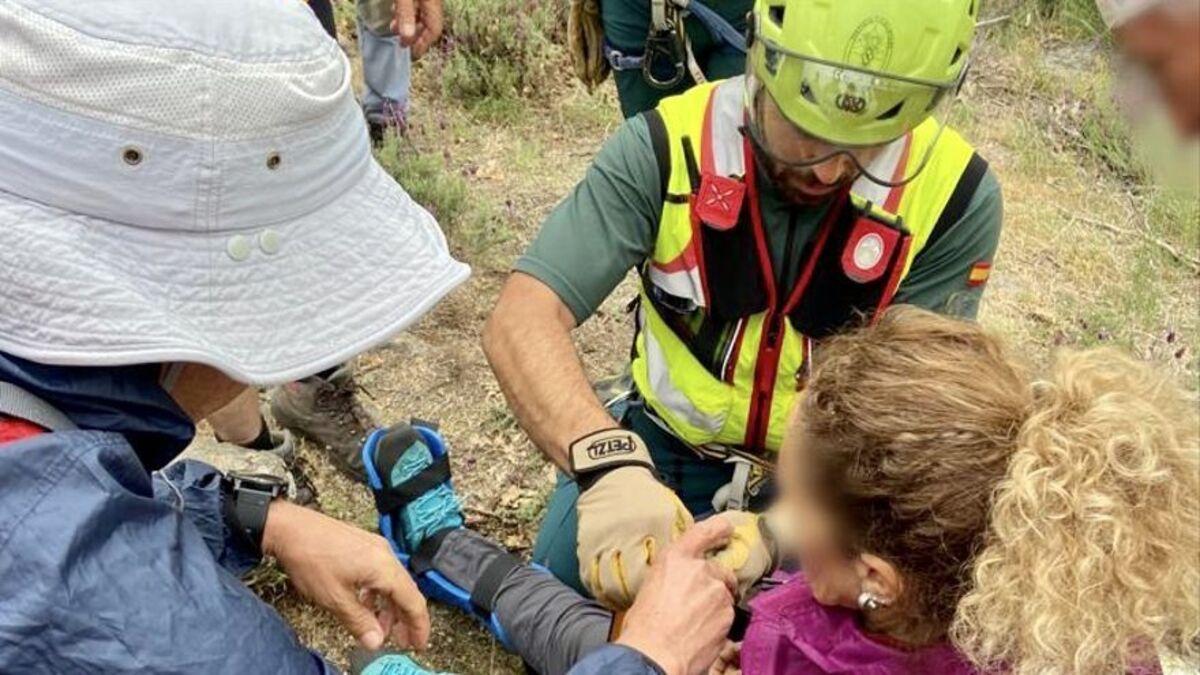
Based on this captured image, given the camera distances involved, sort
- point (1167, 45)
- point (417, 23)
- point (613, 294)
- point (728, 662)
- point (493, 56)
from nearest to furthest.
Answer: point (1167, 45), point (728, 662), point (417, 23), point (613, 294), point (493, 56)

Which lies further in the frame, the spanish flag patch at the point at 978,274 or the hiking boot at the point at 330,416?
the hiking boot at the point at 330,416

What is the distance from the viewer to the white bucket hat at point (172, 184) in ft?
4.43

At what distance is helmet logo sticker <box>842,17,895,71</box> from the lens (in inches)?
91.7

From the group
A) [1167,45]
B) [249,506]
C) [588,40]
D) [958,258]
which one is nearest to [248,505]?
[249,506]

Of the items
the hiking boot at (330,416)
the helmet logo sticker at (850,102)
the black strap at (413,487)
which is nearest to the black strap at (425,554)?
the black strap at (413,487)

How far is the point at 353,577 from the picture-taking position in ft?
6.73

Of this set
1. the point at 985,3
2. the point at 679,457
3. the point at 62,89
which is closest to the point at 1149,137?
the point at 62,89

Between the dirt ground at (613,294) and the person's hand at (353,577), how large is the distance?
Answer: 1024 millimetres

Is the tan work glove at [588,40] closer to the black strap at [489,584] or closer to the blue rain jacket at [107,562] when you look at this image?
the black strap at [489,584]

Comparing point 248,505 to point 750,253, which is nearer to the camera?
point 248,505

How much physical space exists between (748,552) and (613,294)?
241 centimetres

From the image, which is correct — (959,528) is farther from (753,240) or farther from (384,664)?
(384,664)

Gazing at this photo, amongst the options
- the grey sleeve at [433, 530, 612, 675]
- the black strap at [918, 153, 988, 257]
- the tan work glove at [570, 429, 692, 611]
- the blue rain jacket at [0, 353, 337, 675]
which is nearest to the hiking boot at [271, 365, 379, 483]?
the grey sleeve at [433, 530, 612, 675]

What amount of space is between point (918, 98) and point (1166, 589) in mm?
1085
